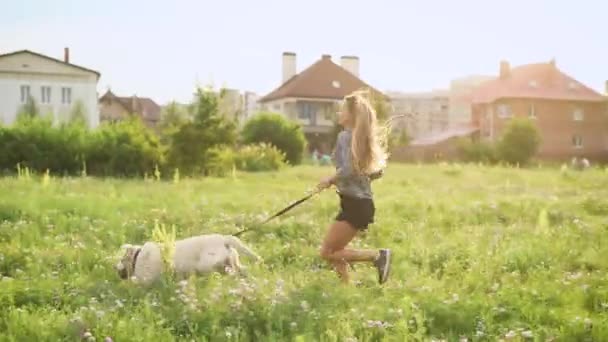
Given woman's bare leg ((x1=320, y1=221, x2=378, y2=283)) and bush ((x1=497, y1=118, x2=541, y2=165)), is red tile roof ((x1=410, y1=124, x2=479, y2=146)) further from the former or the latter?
woman's bare leg ((x1=320, y1=221, x2=378, y2=283))

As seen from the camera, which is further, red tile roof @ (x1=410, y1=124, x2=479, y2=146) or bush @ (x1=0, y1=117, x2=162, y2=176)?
red tile roof @ (x1=410, y1=124, x2=479, y2=146)

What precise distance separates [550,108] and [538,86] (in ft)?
6.02

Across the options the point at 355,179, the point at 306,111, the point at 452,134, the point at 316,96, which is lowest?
the point at 355,179

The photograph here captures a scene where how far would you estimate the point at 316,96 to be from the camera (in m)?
59.0

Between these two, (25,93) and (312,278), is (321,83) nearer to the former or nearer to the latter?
(25,93)

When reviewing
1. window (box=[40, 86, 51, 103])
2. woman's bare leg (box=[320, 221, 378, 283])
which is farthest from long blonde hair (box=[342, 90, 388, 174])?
window (box=[40, 86, 51, 103])

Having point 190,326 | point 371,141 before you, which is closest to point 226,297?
point 190,326

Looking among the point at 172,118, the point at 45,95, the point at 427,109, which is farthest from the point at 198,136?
the point at 427,109

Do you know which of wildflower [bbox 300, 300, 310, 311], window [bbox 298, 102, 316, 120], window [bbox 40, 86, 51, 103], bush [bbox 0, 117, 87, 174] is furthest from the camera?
window [bbox 298, 102, 316, 120]

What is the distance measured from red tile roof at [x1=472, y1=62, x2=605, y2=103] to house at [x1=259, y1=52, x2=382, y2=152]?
960 cm

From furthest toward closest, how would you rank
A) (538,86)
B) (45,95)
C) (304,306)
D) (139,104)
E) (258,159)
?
(139,104)
(538,86)
(45,95)
(258,159)
(304,306)

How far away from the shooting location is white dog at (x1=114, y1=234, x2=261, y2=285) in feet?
24.1

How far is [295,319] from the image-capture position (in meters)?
6.04

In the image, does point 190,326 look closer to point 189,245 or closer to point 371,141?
point 189,245
